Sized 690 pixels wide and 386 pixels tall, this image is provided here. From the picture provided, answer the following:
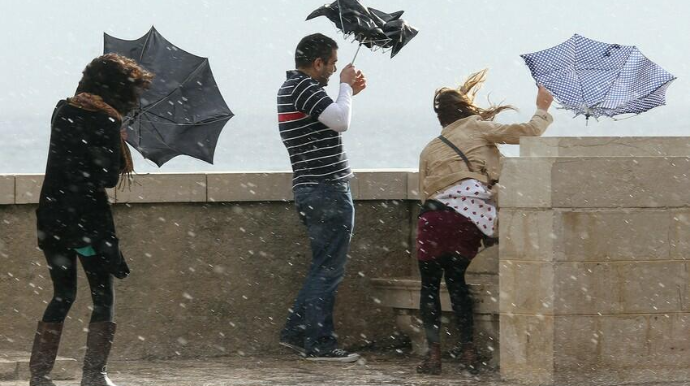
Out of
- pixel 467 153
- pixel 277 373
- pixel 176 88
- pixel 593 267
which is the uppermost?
pixel 176 88

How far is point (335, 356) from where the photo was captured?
8.89 metres

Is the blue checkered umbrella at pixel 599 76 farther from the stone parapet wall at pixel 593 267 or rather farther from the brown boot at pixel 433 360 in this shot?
the brown boot at pixel 433 360

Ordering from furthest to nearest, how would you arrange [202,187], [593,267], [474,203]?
[202,187] → [474,203] → [593,267]

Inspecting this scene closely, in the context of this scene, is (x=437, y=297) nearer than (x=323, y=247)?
Yes

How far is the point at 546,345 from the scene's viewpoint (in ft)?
25.7

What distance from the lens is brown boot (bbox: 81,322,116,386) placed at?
7.50 meters

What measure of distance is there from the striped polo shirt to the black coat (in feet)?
4.97

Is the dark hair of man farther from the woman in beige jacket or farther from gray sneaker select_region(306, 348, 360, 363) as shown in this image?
gray sneaker select_region(306, 348, 360, 363)

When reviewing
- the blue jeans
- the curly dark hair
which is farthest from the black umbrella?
the curly dark hair

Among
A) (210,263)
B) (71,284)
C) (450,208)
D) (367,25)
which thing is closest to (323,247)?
(450,208)

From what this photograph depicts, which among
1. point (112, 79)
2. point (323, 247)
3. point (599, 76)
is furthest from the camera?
point (599, 76)

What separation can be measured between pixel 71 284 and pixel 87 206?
441 millimetres

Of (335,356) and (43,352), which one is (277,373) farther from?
(43,352)

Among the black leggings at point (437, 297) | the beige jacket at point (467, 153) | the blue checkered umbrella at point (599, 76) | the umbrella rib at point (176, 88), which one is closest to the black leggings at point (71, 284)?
the black leggings at point (437, 297)
